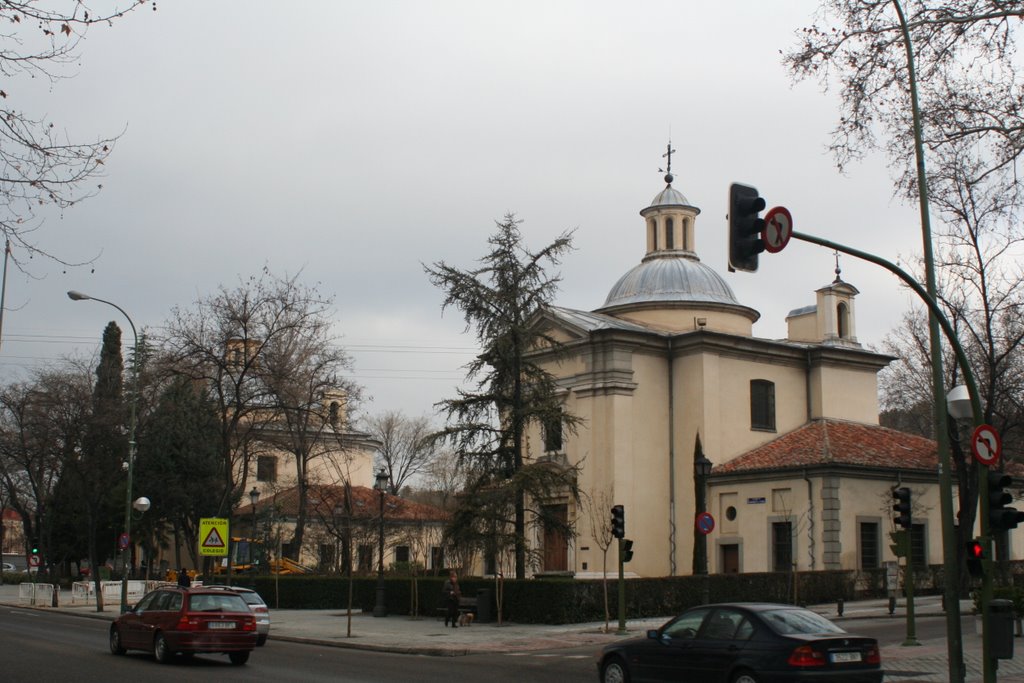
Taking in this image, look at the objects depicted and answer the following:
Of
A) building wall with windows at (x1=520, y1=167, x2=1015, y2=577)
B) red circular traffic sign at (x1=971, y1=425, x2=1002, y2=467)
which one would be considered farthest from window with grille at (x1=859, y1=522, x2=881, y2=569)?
red circular traffic sign at (x1=971, y1=425, x2=1002, y2=467)

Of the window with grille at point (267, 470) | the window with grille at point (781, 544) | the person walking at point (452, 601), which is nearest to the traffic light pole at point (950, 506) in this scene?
the person walking at point (452, 601)

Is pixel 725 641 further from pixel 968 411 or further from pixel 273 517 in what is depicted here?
pixel 273 517

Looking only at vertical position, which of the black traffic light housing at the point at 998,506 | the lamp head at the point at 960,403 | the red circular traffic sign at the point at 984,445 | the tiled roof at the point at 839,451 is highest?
the tiled roof at the point at 839,451

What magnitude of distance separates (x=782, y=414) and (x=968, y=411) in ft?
101

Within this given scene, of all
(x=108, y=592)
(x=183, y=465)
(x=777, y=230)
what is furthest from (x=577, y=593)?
(x=183, y=465)

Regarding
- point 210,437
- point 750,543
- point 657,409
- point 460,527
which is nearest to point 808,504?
point 750,543

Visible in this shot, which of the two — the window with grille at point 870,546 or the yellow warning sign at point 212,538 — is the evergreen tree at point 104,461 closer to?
the yellow warning sign at point 212,538

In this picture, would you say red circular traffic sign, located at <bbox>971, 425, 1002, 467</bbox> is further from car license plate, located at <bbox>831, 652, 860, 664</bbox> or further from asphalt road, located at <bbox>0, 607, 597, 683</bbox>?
asphalt road, located at <bbox>0, 607, 597, 683</bbox>

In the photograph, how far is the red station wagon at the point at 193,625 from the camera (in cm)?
1962

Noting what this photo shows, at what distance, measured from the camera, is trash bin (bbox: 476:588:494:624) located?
32938 millimetres

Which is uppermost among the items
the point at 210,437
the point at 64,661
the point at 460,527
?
the point at 210,437

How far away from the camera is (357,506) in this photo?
6138 cm

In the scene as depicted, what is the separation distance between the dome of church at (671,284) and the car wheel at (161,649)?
103ft

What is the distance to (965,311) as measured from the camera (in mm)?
34094
